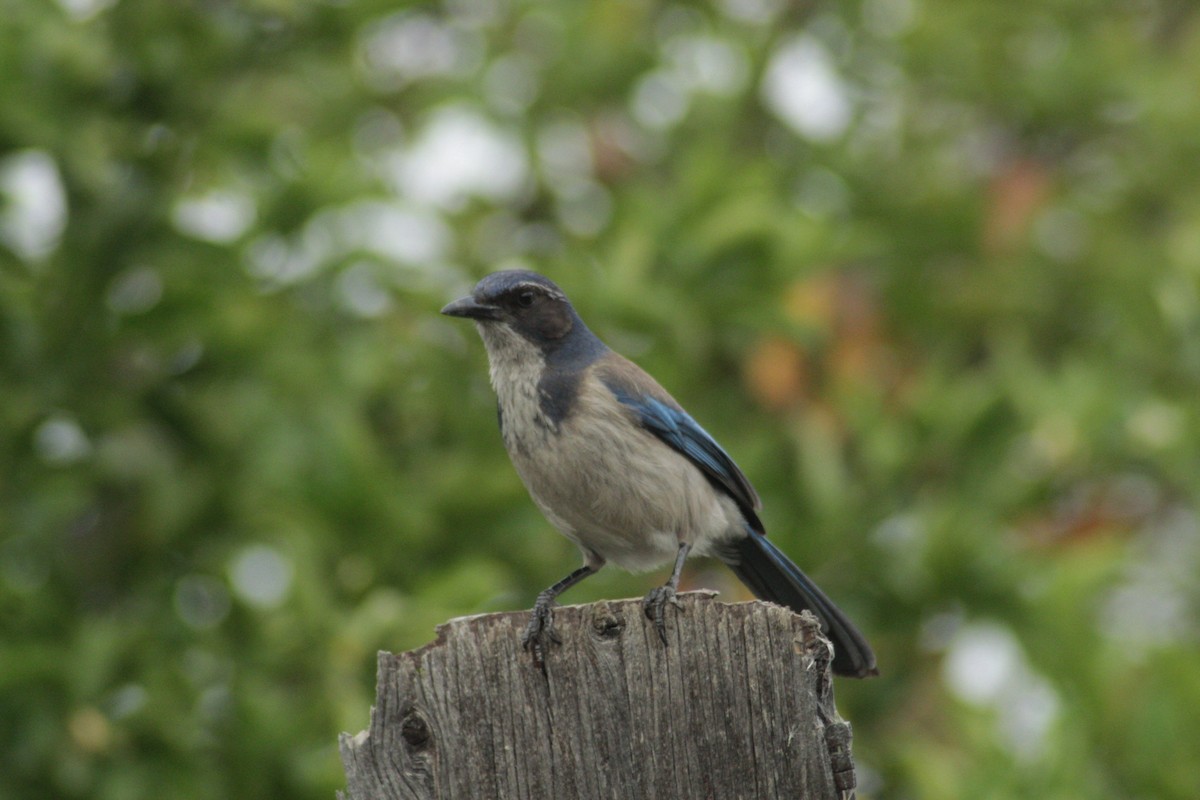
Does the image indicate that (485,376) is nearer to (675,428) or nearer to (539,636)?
(675,428)

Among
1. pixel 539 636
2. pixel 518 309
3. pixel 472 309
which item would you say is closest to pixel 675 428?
pixel 518 309

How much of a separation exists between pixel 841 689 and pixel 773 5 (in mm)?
4693

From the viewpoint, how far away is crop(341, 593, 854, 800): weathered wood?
344 cm

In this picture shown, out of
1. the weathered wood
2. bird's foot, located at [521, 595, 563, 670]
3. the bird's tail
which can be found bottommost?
the weathered wood

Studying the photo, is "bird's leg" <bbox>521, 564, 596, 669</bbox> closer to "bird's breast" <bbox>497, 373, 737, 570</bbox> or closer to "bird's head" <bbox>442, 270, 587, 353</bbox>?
"bird's breast" <bbox>497, 373, 737, 570</bbox>

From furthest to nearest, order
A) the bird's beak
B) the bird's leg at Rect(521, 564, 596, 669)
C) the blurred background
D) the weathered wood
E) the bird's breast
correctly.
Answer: the blurred background → the bird's beak → the bird's breast → the bird's leg at Rect(521, 564, 596, 669) → the weathered wood

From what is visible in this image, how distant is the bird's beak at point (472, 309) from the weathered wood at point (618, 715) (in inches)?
85.5

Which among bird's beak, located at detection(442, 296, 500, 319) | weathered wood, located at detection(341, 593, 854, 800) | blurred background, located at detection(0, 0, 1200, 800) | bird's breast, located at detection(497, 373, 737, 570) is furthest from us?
blurred background, located at detection(0, 0, 1200, 800)

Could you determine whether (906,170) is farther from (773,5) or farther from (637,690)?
(637,690)

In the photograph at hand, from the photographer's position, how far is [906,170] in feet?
33.3

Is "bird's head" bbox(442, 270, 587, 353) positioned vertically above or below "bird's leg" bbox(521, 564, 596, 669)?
above

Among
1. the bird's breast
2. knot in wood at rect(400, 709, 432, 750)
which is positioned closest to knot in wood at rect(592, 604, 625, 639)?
knot in wood at rect(400, 709, 432, 750)

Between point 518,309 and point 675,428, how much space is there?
0.75 m

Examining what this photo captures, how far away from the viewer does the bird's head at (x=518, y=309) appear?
18.9 feet
